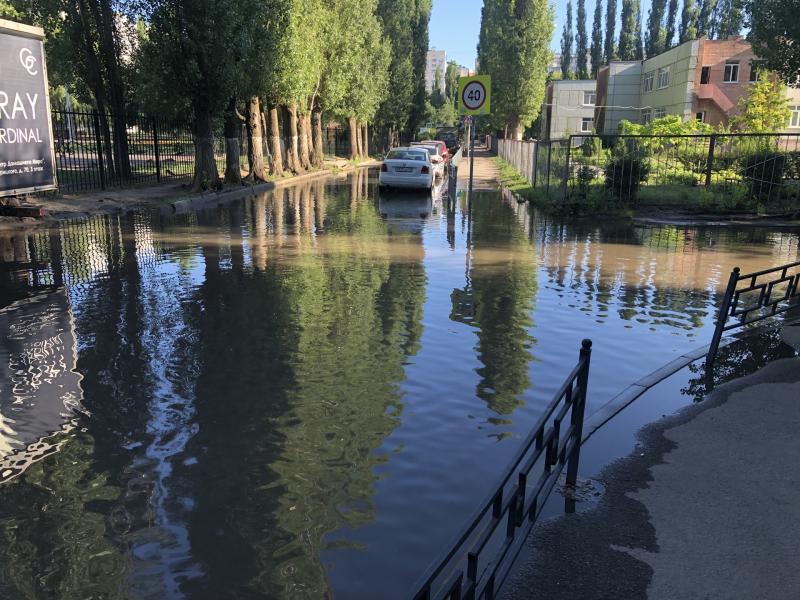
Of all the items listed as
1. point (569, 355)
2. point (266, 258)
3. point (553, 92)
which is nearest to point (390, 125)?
point (553, 92)

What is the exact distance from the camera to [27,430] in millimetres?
5000

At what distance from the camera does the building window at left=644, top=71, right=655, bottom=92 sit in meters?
63.4

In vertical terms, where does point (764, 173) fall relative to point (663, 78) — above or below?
below

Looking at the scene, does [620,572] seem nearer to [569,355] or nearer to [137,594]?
[137,594]

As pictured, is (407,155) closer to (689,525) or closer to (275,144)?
(275,144)

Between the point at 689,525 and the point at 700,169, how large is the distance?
60.8 ft

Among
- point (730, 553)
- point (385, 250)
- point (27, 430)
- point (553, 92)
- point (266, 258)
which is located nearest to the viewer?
point (730, 553)

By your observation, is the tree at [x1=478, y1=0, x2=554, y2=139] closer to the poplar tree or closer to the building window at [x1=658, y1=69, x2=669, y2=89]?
the building window at [x1=658, y1=69, x2=669, y2=89]

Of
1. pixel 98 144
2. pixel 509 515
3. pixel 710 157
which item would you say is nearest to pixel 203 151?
pixel 98 144

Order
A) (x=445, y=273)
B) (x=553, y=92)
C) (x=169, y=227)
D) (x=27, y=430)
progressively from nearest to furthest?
(x=27, y=430)
(x=445, y=273)
(x=169, y=227)
(x=553, y=92)

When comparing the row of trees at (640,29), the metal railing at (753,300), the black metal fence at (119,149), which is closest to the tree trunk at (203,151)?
the black metal fence at (119,149)

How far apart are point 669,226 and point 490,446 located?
1407 centimetres

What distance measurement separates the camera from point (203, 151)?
24.8 metres

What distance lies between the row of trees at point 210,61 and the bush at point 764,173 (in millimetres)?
16676
